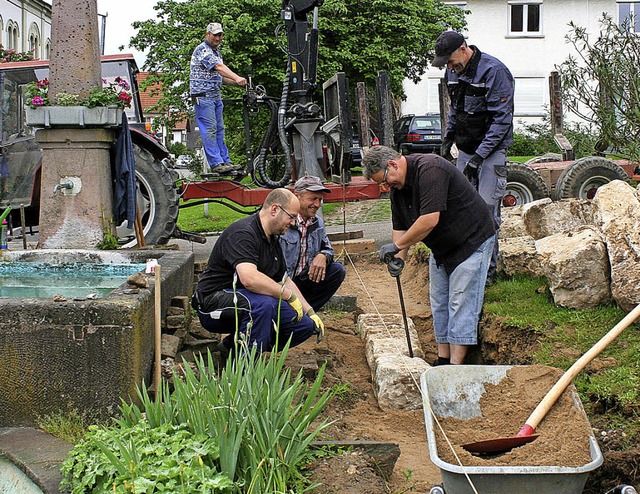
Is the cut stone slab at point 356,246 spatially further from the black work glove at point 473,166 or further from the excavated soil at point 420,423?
the black work glove at point 473,166

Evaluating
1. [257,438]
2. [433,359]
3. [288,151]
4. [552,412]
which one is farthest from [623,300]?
[288,151]

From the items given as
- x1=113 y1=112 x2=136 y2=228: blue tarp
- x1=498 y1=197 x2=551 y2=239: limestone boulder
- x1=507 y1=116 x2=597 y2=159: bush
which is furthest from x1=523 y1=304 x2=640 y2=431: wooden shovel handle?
x1=507 y1=116 x2=597 y2=159: bush

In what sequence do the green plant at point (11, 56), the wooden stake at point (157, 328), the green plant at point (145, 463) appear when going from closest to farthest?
the green plant at point (145, 463) < the wooden stake at point (157, 328) < the green plant at point (11, 56)

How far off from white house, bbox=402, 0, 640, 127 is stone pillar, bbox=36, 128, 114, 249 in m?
23.1

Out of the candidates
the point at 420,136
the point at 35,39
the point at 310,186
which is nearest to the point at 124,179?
the point at 310,186

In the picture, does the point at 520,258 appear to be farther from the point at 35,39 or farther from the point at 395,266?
the point at 35,39

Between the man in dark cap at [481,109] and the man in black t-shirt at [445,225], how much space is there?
38.7 inches

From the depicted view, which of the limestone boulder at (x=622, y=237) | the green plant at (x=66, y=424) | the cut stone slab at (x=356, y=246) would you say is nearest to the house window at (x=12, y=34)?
the cut stone slab at (x=356, y=246)

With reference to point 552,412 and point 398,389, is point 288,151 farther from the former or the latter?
point 552,412

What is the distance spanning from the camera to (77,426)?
4016 millimetres

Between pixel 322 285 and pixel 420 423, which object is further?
pixel 322 285

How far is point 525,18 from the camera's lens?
29.0m

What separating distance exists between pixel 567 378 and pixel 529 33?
2720 cm

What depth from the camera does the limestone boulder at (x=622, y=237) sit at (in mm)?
5070
